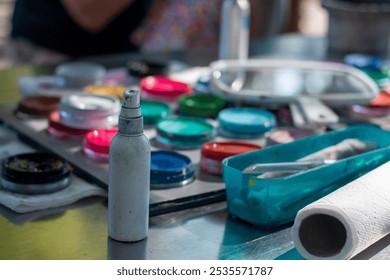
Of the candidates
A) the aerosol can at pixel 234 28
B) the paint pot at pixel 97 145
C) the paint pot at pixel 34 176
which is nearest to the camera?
the paint pot at pixel 34 176

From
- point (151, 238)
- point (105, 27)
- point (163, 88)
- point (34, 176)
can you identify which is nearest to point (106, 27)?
point (105, 27)

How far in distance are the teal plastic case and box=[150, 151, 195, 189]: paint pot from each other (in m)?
0.09

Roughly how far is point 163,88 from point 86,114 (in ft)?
0.82

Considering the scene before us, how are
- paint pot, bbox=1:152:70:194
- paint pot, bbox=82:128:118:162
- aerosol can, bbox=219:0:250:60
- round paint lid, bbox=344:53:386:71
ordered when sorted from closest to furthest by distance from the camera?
paint pot, bbox=1:152:70:194 → paint pot, bbox=82:128:118:162 → aerosol can, bbox=219:0:250:60 → round paint lid, bbox=344:53:386:71

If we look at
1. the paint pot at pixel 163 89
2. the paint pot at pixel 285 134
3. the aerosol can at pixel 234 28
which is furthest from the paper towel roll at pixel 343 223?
the aerosol can at pixel 234 28

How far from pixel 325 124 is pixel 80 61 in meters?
0.65

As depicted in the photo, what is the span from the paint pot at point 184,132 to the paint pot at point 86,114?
8 cm

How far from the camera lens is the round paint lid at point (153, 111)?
116 centimetres

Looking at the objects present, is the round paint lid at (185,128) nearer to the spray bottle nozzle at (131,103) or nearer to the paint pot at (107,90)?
the paint pot at (107,90)

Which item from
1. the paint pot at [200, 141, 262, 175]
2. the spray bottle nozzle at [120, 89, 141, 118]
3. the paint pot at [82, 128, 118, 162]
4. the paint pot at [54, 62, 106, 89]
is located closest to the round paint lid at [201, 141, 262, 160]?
the paint pot at [200, 141, 262, 175]

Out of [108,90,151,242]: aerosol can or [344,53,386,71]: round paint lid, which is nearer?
[108,90,151,242]: aerosol can

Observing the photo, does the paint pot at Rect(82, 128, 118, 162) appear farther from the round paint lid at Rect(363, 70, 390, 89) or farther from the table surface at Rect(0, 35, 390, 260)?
the round paint lid at Rect(363, 70, 390, 89)

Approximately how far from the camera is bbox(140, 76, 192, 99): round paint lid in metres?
1.31
